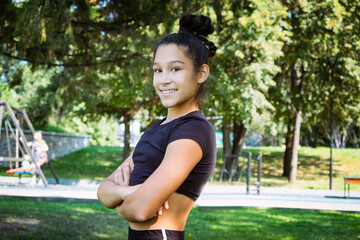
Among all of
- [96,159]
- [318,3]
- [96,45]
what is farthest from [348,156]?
[96,45]

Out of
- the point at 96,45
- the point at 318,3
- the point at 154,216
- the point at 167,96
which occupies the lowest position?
the point at 154,216

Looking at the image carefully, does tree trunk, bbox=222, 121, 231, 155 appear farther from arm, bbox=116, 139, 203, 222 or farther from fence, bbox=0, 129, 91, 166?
arm, bbox=116, 139, 203, 222

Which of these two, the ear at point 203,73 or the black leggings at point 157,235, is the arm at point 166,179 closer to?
the black leggings at point 157,235

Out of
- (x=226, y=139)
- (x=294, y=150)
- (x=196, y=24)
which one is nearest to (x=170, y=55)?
(x=196, y=24)

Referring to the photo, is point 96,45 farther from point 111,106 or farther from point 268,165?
point 268,165

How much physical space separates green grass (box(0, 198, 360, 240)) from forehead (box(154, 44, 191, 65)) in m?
5.49

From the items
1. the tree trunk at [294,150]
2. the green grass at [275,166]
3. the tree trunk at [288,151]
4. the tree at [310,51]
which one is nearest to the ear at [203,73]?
the tree at [310,51]

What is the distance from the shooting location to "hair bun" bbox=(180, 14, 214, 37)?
2082 millimetres

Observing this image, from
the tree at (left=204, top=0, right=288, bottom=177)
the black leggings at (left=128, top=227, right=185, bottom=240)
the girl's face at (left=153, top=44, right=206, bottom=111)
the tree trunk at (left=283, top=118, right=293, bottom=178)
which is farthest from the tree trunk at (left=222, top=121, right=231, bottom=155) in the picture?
the black leggings at (left=128, top=227, right=185, bottom=240)

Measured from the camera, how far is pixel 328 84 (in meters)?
19.6

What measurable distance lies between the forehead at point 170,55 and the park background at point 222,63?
11.1 ft

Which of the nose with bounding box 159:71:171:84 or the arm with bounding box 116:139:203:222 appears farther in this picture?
the nose with bounding box 159:71:171:84

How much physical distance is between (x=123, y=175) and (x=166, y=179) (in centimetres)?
38

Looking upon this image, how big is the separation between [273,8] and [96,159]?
15.9 m
